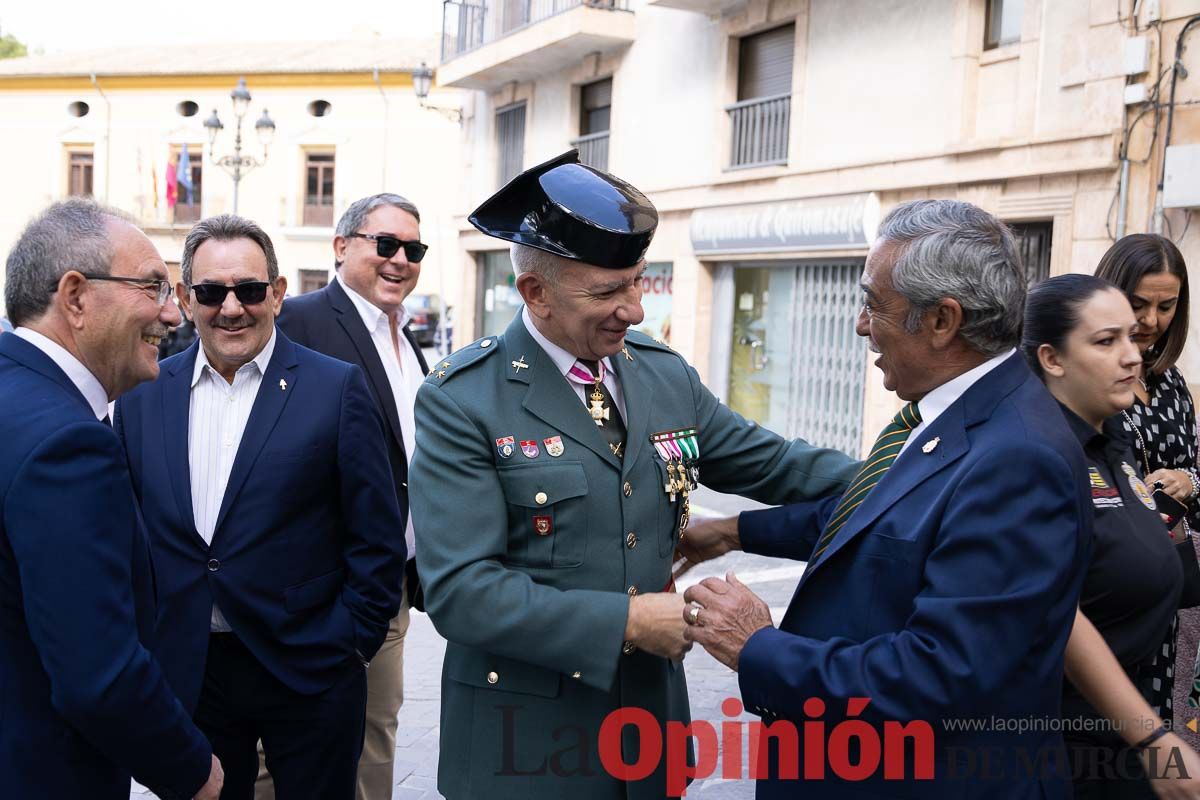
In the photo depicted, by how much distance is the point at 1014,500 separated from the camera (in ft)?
5.83

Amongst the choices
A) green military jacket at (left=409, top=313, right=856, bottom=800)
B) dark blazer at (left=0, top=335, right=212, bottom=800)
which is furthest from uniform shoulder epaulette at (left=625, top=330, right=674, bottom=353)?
dark blazer at (left=0, top=335, right=212, bottom=800)

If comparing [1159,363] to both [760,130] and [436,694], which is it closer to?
[436,694]

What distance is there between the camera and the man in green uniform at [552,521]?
206 cm

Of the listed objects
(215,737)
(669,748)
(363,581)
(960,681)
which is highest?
(960,681)

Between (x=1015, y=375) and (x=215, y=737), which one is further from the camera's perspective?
(x=215, y=737)

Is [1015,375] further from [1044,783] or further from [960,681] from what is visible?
[1044,783]

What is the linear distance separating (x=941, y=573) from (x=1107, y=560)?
2.99 feet

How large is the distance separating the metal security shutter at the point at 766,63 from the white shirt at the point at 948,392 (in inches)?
426

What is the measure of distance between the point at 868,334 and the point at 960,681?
74 centimetres

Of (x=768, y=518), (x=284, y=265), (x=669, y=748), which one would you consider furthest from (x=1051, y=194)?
(x=284, y=265)

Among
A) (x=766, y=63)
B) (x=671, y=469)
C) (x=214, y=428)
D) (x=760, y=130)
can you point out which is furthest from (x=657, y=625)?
(x=766, y=63)

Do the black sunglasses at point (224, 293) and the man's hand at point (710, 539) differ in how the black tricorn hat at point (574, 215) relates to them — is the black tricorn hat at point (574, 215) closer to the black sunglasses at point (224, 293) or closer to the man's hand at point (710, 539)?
the man's hand at point (710, 539)

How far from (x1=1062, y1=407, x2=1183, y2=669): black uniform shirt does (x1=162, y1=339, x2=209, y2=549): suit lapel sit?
2246mm

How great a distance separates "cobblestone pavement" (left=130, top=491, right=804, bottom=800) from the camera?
4.11 m
